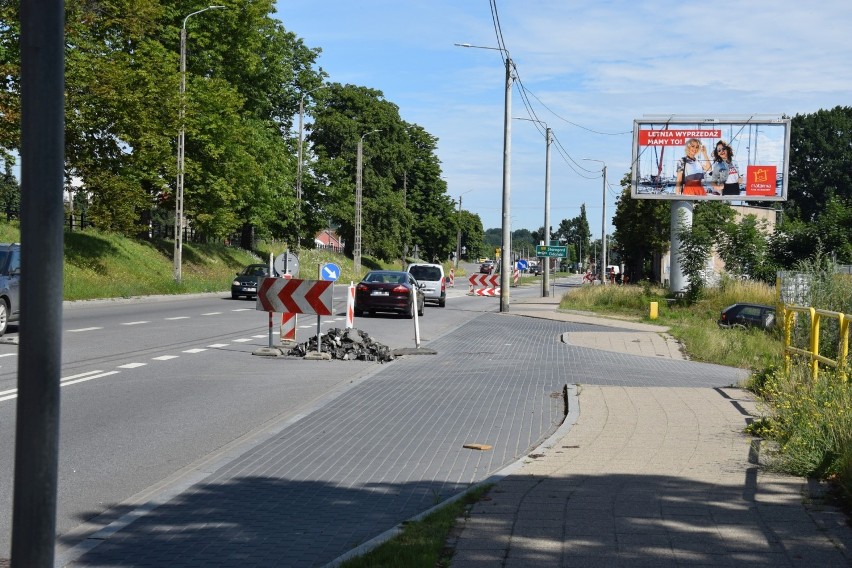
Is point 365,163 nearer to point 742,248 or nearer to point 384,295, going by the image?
point 742,248

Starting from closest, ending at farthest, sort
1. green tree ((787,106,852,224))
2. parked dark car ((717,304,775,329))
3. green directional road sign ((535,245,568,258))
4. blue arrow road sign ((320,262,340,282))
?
blue arrow road sign ((320,262,340,282)) → parked dark car ((717,304,775,329)) → green directional road sign ((535,245,568,258)) → green tree ((787,106,852,224))

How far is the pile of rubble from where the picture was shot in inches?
Result: 704

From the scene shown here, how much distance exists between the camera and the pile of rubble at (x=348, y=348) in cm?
1789

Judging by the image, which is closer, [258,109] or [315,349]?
[315,349]

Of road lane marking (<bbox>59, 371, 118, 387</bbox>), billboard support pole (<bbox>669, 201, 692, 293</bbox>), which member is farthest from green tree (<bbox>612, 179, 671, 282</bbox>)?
road lane marking (<bbox>59, 371, 118, 387</bbox>)

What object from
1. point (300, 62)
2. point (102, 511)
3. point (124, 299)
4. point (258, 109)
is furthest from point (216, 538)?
point (300, 62)

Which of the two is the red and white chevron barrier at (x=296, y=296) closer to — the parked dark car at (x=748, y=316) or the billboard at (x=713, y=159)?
the parked dark car at (x=748, y=316)

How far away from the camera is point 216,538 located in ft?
19.7

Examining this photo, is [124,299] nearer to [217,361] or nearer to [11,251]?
[11,251]

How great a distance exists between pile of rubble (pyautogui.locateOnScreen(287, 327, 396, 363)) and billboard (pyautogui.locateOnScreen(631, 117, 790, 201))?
28.0 meters

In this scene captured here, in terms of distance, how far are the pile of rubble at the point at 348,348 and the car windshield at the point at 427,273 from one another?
2245cm

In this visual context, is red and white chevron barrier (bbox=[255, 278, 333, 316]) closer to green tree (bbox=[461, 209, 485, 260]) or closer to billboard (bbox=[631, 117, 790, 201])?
billboard (bbox=[631, 117, 790, 201])

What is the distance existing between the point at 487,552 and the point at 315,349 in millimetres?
13060

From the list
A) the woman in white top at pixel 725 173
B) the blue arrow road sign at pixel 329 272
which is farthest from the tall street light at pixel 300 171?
the blue arrow road sign at pixel 329 272
